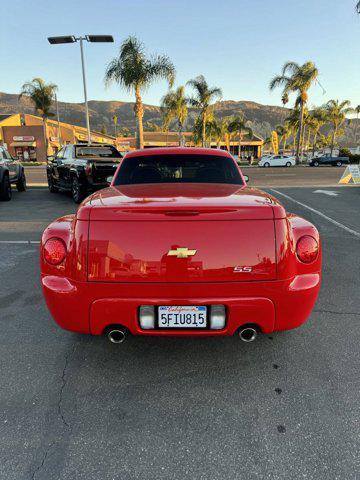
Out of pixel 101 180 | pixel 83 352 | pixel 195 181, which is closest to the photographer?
pixel 83 352

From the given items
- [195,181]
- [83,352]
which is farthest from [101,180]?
[83,352]

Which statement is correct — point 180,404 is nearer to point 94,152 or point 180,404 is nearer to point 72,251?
point 72,251

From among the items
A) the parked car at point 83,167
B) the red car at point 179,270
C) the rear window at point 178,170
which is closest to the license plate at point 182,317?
the red car at point 179,270

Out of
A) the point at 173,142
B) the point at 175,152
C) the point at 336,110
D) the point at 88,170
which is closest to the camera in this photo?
the point at 175,152

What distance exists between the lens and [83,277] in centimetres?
226

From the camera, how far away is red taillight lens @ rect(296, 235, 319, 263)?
7.84 ft

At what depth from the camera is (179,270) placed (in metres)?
2.19

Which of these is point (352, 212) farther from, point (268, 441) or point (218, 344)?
point (268, 441)

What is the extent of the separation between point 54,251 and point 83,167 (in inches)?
326

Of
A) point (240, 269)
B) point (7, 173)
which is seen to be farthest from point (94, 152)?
point (240, 269)

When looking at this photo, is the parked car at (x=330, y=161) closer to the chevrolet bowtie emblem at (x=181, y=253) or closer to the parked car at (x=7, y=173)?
the parked car at (x=7, y=173)

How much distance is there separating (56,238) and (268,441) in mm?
1876

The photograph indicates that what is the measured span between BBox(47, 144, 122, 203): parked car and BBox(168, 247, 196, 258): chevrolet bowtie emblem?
7688 millimetres

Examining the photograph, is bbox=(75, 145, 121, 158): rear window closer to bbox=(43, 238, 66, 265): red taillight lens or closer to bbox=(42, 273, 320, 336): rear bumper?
bbox=(43, 238, 66, 265): red taillight lens
